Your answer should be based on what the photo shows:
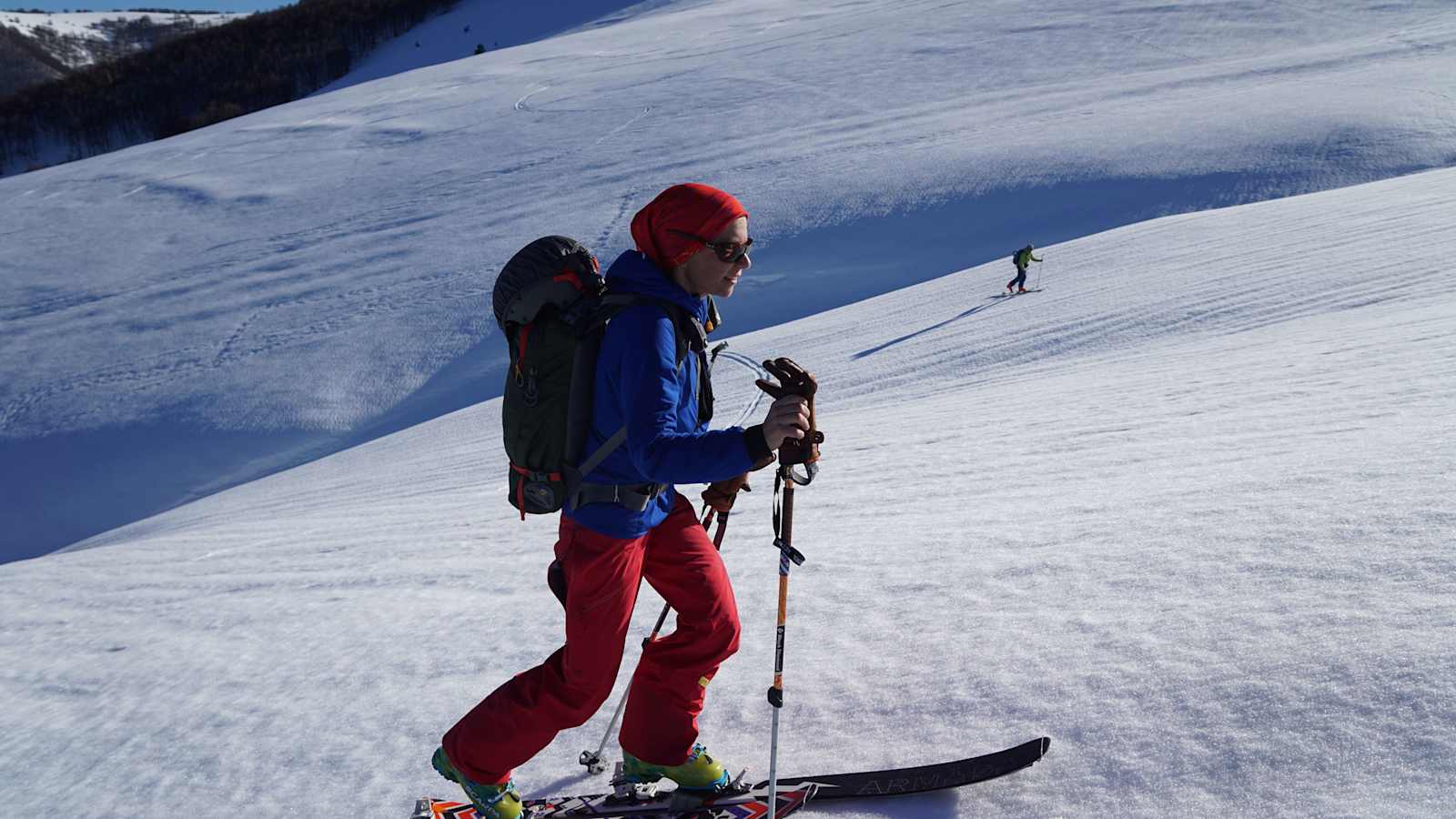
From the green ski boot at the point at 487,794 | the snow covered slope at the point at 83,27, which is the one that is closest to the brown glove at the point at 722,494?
the green ski boot at the point at 487,794

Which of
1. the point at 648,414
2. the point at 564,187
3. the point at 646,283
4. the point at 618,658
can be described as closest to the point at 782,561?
the point at 618,658

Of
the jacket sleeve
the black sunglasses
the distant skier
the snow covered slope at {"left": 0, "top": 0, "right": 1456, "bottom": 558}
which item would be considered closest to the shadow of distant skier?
the distant skier

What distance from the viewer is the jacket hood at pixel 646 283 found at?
2.70 m

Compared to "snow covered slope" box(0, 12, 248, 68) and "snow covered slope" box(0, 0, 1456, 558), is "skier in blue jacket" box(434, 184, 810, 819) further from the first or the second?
"snow covered slope" box(0, 12, 248, 68)

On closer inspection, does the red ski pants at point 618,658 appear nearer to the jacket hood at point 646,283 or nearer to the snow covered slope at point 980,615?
the snow covered slope at point 980,615

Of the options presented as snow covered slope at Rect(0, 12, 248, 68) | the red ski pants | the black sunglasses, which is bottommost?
the red ski pants

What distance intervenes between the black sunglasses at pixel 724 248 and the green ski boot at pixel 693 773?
1395 mm

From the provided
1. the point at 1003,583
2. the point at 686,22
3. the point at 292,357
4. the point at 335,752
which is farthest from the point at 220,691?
the point at 686,22

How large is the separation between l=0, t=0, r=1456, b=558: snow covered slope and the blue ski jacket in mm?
14260

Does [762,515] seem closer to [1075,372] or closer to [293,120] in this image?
[1075,372]

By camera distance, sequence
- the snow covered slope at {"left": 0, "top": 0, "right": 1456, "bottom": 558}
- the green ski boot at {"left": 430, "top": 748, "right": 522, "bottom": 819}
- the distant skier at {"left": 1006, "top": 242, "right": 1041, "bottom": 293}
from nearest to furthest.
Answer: the green ski boot at {"left": 430, "top": 748, "right": 522, "bottom": 819} → the distant skier at {"left": 1006, "top": 242, "right": 1041, "bottom": 293} → the snow covered slope at {"left": 0, "top": 0, "right": 1456, "bottom": 558}

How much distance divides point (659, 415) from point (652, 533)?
1.74ft

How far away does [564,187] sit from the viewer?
24938 mm

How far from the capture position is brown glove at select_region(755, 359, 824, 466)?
8.50 ft
